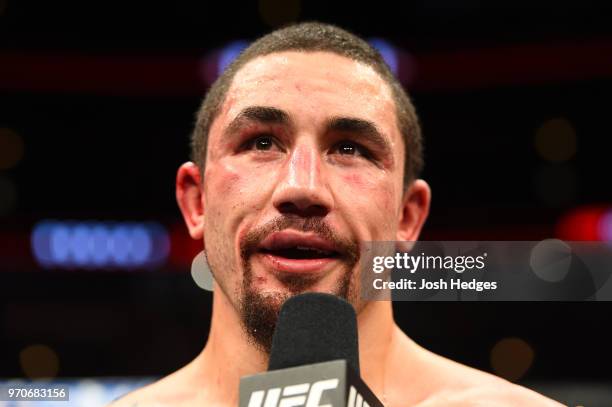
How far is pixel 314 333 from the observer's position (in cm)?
119

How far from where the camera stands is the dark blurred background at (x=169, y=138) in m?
5.81

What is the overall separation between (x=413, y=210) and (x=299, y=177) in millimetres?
419

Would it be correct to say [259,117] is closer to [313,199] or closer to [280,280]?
[313,199]

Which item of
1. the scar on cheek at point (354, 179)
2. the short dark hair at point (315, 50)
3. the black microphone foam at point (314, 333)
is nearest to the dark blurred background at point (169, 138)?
the short dark hair at point (315, 50)

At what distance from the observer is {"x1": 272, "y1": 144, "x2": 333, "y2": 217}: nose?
1504 mm

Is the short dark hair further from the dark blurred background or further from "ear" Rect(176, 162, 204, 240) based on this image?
the dark blurred background

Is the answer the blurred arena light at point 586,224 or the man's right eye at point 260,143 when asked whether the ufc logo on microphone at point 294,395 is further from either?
the blurred arena light at point 586,224

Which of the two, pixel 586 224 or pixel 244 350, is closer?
pixel 244 350

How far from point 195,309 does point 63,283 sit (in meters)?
1.20

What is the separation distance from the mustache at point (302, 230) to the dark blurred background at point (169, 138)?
3.49 metres

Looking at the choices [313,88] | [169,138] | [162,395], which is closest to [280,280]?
[313,88]

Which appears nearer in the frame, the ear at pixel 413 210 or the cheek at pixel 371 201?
the cheek at pixel 371 201

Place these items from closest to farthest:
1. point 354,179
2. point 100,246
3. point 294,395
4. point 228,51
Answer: point 294,395 → point 354,179 → point 100,246 → point 228,51

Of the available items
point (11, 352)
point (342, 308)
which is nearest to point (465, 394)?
point (342, 308)
